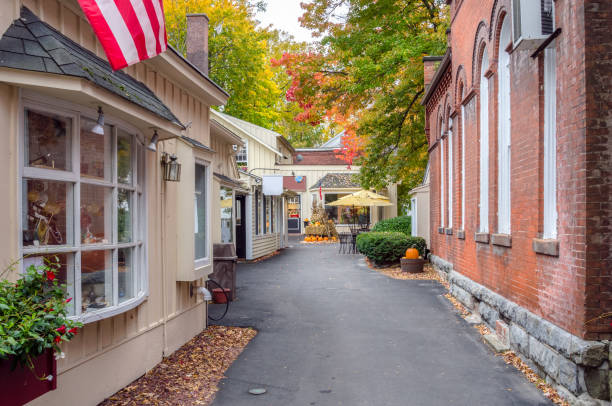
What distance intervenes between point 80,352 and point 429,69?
44.2ft

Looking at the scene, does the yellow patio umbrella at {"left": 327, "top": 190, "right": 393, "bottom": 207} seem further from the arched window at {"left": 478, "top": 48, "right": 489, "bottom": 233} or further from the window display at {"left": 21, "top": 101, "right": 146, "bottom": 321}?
the window display at {"left": 21, "top": 101, "right": 146, "bottom": 321}

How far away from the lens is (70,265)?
421 centimetres

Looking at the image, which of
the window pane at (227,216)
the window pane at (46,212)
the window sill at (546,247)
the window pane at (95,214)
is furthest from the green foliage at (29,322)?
the window pane at (227,216)

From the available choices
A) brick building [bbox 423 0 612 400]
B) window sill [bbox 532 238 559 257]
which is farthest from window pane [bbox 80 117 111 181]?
window sill [bbox 532 238 559 257]

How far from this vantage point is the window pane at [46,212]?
Answer: 12.4 ft

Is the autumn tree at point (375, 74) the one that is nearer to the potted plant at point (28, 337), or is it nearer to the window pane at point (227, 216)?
the window pane at point (227, 216)

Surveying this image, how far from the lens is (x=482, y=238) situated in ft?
27.6

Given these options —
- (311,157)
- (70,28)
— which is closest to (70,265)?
(70,28)

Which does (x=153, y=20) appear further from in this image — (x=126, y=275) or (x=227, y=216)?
(x=227, y=216)

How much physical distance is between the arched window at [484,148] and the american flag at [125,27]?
5.95m

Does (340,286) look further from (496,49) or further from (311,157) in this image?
(311,157)

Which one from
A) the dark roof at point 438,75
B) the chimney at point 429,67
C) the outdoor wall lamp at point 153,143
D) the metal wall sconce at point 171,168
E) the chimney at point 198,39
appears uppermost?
the chimney at point 429,67

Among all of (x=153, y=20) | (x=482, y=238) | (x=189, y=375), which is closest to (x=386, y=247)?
(x=482, y=238)

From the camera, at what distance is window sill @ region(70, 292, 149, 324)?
13.9 ft
